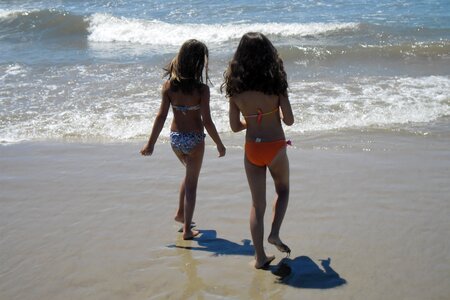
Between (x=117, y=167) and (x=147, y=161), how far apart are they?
35 centimetres

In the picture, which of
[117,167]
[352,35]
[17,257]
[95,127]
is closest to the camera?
[17,257]

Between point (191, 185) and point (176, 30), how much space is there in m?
13.6

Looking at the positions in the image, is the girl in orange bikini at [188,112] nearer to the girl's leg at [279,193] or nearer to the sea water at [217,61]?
the girl's leg at [279,193]

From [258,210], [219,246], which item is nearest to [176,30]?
[219,246]

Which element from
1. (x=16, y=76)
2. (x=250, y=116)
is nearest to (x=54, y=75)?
(x=16, y=76)

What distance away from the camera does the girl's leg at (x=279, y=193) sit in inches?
148

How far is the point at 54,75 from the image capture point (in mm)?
11461

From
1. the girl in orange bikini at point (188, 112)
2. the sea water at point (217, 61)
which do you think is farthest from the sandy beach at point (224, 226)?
the sea water at point (217, 61)

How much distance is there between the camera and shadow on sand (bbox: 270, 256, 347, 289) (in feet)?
11.7

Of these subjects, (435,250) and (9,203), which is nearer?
(435,250)

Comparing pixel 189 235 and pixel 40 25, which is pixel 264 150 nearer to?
pixel 189 235

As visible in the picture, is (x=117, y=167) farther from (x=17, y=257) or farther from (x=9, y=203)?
(x=17, y=257)

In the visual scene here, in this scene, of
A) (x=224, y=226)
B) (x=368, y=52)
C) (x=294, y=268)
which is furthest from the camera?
(x=368, y=52)

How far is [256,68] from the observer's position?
11.7 feet
